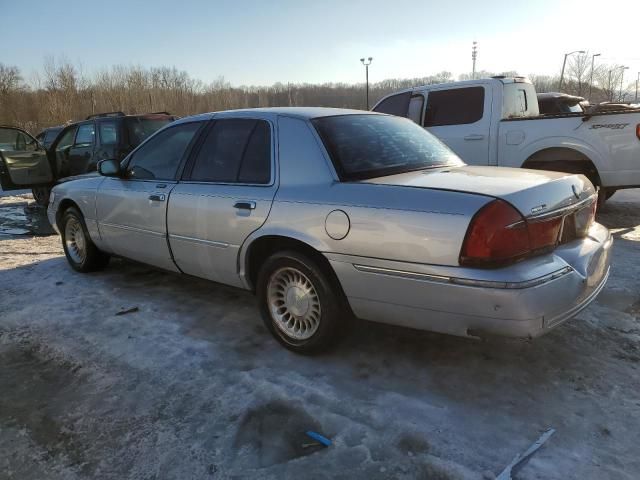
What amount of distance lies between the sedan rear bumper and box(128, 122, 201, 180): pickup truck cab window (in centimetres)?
194

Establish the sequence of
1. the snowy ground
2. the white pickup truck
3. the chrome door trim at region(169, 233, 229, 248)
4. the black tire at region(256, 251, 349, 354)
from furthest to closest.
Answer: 1. the white pickup truck
2. the chrome door trim at region(169, 233, 229, 248)
3. the black tire at region(256, 251, 349, 354)
4. the snowy ground

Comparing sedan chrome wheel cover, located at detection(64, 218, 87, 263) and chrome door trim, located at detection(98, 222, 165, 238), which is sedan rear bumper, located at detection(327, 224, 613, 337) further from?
sedan chrome wheel cover, located at detection(64, 218, 87, 263)

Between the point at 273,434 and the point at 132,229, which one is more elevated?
the point at 132,229

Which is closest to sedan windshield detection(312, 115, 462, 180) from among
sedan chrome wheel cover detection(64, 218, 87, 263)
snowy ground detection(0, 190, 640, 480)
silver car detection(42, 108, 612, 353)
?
silver car detection(42, 108, 612, 353)

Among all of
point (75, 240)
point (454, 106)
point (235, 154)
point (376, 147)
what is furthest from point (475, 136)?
point (75, 240)

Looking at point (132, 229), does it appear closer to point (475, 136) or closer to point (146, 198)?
point (146, 198)

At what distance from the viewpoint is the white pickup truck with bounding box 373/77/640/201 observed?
6.32 meters

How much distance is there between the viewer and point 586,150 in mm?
6461

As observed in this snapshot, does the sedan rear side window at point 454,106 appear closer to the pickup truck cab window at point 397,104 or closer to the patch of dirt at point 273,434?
the pickup truck cab window at point 397,104

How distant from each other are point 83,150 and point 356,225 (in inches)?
338

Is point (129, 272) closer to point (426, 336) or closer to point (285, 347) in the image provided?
point (285, 347)

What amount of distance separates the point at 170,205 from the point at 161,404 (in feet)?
5.72

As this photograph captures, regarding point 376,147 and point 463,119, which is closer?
point 376,147

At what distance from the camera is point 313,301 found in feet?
10.6
